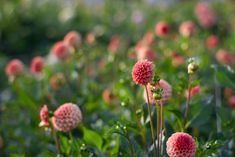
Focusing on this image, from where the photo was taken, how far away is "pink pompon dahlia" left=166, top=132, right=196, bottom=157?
1388 millimetres

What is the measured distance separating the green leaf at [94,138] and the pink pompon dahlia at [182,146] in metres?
0.51

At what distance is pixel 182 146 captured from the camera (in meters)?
1.38

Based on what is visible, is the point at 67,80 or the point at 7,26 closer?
the point at 67,80

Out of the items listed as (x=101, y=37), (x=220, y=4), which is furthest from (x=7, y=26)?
(x=220, y=4)

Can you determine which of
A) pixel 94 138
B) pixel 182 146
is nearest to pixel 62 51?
pixel 94 138

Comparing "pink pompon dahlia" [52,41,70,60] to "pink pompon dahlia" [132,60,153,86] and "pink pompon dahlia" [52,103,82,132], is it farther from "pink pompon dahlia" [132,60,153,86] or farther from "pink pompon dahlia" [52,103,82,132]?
"pink pompon dahlia" [132,60,153,86]

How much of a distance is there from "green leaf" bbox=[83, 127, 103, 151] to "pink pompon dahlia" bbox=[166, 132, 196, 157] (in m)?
0.51

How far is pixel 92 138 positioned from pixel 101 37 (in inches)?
158

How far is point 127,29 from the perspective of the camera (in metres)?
6.29

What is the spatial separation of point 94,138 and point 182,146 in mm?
565

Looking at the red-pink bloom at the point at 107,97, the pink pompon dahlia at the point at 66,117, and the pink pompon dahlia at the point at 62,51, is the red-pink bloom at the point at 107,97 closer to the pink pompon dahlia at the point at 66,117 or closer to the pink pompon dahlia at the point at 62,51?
the pink pompon dahlia at the point at 62,51

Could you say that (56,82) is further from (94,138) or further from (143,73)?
(143,73)

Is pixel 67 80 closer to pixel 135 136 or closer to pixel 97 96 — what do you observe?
pixel 97 96

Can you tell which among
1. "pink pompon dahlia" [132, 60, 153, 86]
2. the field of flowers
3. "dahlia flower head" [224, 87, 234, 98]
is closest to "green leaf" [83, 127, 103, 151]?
the field of flowers
